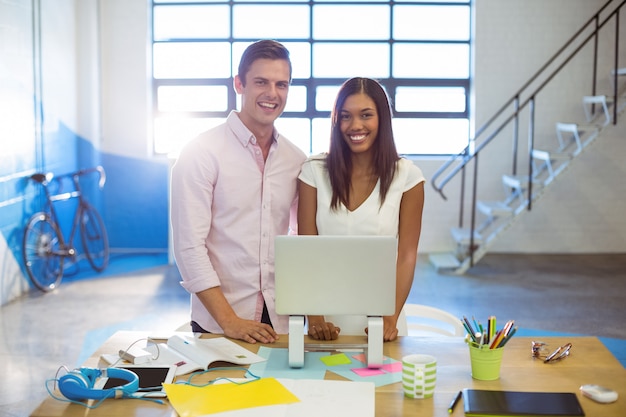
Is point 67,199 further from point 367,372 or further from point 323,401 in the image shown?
point 323,401

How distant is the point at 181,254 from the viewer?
229 cm

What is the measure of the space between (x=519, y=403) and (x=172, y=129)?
23.4ft

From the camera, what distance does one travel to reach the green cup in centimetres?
172

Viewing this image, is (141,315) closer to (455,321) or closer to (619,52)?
(455,321)

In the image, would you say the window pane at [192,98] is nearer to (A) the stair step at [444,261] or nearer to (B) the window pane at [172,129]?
(B) the window pane at [172,129]

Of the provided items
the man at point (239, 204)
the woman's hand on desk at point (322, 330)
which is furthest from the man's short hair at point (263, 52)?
the woman's hand on desk at point (322, 330)

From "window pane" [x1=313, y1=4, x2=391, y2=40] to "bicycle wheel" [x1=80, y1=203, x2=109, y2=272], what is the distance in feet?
9.93

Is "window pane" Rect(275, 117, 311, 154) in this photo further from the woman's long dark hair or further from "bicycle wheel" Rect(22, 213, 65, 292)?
the woman's long dark hair

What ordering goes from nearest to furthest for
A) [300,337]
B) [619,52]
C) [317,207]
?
[300,337]
[317,207]
[619,52]

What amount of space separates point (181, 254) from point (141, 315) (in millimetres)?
3257

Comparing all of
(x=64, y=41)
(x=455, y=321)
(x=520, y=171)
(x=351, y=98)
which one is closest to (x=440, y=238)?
(x=520, y=171)

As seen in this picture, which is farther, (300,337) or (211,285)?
(211,285)

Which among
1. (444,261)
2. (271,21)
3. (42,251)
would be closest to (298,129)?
(271,21)

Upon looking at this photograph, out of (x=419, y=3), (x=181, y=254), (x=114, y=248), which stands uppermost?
(x=419, y=3)
